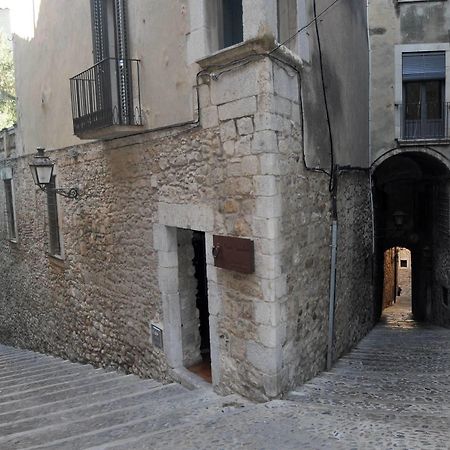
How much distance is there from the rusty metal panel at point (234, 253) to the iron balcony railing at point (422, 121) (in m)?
7.04

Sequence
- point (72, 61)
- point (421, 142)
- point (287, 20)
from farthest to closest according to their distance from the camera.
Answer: point (421, 142) → point (72, 61) → point (287, 20)

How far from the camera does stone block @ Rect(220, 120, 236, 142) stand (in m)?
4.36

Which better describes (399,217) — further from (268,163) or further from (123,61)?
(268,163)

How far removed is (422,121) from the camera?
10.1m

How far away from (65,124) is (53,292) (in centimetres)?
321

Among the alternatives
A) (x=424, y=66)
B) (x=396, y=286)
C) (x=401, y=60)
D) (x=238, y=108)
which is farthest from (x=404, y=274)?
(x=238, y=108)

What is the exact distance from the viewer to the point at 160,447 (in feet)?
10.9

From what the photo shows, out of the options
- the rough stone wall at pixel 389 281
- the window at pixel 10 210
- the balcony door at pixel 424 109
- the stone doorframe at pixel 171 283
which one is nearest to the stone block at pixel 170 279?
the stone doorframe at pixel 171 283

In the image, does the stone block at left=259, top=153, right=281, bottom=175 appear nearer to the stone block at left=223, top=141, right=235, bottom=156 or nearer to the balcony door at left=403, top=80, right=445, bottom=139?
the stone block at left=223, top=141, right=235, bottom=156

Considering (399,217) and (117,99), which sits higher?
(117,99)

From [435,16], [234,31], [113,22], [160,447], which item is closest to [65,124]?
[113,22]

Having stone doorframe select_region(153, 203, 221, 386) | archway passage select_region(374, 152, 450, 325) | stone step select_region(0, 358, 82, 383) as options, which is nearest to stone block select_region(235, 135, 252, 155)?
stone doorframe select_region(153, 203, 221, 386)

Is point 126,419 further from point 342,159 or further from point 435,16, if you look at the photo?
point 435,16

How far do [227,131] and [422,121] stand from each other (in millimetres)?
7225
